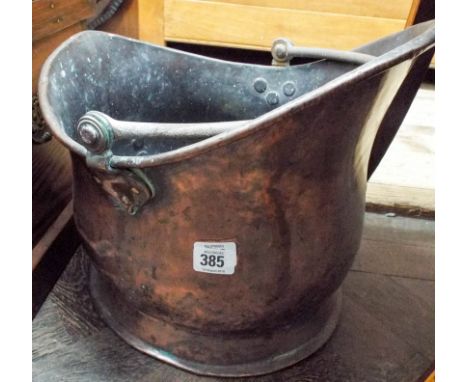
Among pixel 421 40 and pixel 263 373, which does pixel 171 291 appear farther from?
pixel 421 40

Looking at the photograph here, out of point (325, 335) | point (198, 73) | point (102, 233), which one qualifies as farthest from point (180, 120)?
point (325, 335)

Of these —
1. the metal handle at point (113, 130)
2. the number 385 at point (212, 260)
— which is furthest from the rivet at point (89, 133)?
the number 385 at point (212, 260)

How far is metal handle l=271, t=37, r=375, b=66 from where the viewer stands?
903mm

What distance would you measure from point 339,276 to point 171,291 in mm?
240

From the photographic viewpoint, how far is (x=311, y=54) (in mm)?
986

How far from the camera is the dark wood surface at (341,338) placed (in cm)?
82

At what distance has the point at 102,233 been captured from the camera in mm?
775

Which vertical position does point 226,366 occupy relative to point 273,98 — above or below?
below

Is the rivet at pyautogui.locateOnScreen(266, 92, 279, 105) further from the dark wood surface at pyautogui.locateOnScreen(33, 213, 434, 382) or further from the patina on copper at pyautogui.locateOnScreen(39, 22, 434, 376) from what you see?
the dark wood surface at pyautogui.locateOnScreen(33, 213, 434, 382)

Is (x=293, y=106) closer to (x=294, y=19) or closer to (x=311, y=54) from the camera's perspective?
(x=311, y=54)

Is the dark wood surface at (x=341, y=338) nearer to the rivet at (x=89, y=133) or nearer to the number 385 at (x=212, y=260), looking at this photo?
the number 385 at (x=212, y=260)

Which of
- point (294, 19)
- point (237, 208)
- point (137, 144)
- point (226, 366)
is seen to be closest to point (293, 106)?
point (237, 208)

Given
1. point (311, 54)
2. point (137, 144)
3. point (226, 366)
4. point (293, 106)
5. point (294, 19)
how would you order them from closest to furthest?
point (293, 106), point (226, 366), point (311, 54), point (137, 144), point (294, 19)

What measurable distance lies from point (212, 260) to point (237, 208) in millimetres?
78
